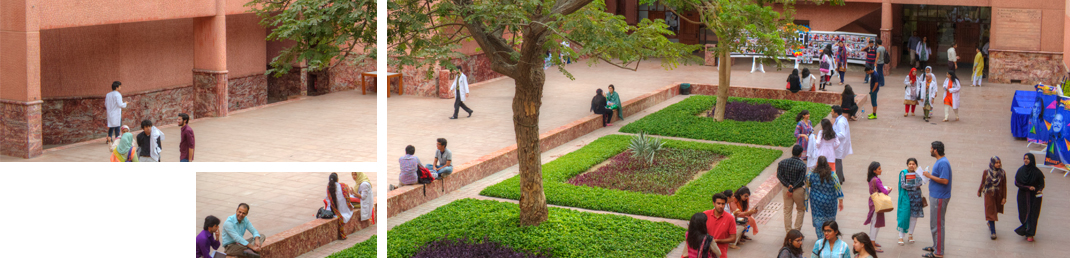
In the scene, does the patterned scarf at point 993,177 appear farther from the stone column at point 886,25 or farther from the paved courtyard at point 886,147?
the stone column at point 886,25

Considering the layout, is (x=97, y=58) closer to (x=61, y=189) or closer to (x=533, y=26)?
(x=533, y=26)

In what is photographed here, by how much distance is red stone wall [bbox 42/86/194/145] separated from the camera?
1666 cm

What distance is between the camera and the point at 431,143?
1672 cm

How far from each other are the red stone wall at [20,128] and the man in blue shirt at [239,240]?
742 cm

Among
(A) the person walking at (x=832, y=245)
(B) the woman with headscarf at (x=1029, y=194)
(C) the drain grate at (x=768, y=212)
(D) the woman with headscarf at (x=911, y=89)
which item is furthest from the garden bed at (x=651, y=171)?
(D) the woman with headscarf at (x=911, y=89)

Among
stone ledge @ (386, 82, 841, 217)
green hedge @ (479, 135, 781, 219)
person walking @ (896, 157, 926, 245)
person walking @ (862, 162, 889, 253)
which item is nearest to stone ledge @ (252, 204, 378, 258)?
stone ledge @ (386, 82, 841, 217)

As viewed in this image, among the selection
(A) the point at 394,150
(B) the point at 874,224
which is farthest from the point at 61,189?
(A) the point at 394,150

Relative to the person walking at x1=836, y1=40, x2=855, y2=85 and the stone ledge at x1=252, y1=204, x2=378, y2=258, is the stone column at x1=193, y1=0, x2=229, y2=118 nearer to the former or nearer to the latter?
the stone ledge at x1=252, y1=204, x2=378, y2=258

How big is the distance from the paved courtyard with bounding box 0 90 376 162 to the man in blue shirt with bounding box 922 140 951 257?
8.90m

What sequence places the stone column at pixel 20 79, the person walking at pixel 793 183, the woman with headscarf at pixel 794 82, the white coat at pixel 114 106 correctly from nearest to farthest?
the person walking at pixel 793 183, the stone column at pixel 20 79, the white coat at pixel 114 106, the woman with headscarf at pixel 794 82

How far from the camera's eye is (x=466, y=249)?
9.59 meters

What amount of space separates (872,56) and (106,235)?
2235 centimetres

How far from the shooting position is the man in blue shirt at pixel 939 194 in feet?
31.5

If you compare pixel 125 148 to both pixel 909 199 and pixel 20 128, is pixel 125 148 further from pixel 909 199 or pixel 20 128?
pixel 909 199
